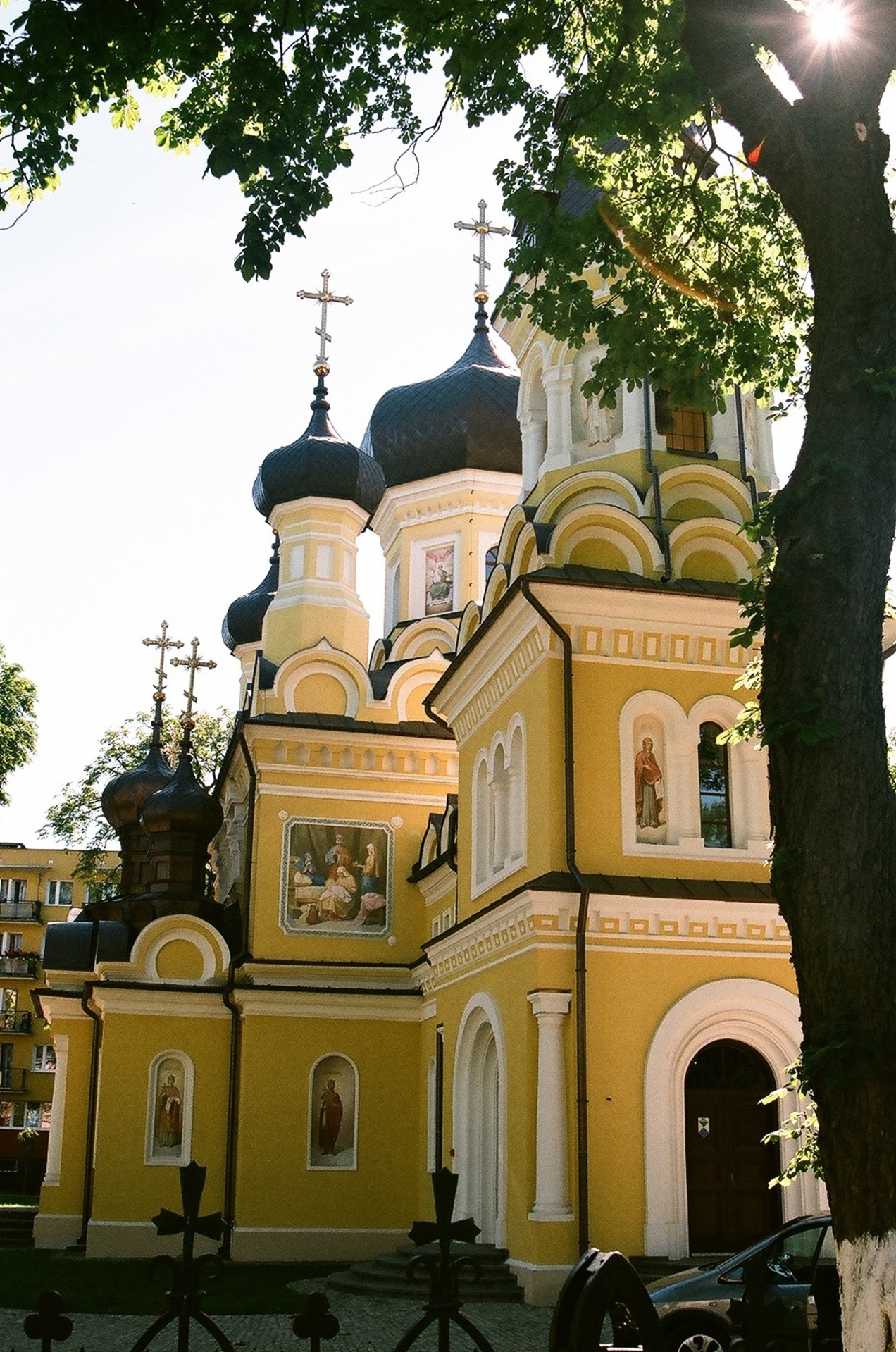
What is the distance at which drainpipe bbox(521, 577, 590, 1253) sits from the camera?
1354 cm

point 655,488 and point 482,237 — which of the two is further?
point 482,237

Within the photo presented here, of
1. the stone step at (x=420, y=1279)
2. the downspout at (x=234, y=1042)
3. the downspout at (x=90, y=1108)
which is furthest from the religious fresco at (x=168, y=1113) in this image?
the stone step at (x=420, y=1279)

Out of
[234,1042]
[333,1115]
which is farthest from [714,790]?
[234,1042]

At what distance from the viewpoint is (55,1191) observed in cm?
2192

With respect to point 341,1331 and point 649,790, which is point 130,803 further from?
point 341,1331

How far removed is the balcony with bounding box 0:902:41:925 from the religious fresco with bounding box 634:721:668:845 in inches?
1546

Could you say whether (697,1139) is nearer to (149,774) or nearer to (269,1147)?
(269,1147)

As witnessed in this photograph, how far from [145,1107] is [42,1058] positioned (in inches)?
1155

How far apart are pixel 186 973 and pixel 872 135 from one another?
17168mm

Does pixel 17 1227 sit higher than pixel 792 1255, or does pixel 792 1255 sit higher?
pixel 792 1255

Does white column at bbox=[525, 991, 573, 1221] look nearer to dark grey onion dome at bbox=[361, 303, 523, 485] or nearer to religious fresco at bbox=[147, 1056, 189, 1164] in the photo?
religious fresco at bbox=[147, 1056, 189, 1164]

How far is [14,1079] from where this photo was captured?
46906 millimetres

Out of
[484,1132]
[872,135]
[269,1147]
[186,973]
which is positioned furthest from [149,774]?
[872,135]

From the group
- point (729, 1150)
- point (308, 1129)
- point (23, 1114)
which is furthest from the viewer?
point (23, 1114)
